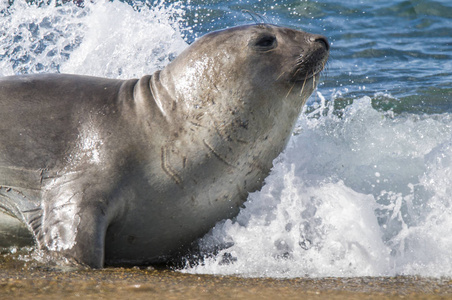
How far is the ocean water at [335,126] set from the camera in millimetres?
4684

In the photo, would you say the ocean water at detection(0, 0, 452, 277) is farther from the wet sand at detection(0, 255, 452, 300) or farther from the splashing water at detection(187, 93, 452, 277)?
the wet sand at detection(0, 255, 452, 300)

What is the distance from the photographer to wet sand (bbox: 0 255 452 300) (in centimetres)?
342

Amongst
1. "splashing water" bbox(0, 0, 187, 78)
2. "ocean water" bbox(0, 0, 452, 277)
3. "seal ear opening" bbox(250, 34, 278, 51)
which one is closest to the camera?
"ocean water" bbox(0, 0, 452, 277)

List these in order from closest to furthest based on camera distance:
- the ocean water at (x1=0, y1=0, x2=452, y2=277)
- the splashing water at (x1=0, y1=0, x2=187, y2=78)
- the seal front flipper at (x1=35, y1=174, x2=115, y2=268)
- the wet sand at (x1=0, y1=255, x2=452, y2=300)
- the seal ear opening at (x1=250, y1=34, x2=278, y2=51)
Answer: the wet sand at (x1=0, y1=255, x2=452, y2=300), the seal front flipper at (x1=35, y1=174, x2=115, y2=268), the ocean water at (x1=0, y1=0, x2=452, y2=277), the seal ear opening at (x1=250, y1=34, x2=278, y2=51), the splashing water at (x1=0, y1=0, x2=187, y2=78)

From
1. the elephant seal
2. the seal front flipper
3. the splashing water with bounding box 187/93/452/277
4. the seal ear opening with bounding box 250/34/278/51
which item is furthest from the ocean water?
the seal front flipper

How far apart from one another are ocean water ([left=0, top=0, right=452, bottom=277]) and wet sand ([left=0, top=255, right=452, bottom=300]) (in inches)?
14.7

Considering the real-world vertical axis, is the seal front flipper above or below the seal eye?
below

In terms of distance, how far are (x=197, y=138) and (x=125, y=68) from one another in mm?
3904

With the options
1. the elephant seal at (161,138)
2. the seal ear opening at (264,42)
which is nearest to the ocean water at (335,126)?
the elephant seal at (161,138)

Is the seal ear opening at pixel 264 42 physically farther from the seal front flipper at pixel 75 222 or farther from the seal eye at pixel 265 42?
the seal front flipper at pixel 75 222

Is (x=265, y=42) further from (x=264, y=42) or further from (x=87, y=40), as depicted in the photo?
(x=87, y=40)

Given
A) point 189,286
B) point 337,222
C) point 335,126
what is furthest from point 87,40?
point 189,286

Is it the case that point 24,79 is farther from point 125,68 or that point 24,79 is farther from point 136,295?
point 125,68

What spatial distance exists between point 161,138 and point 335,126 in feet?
9.12
